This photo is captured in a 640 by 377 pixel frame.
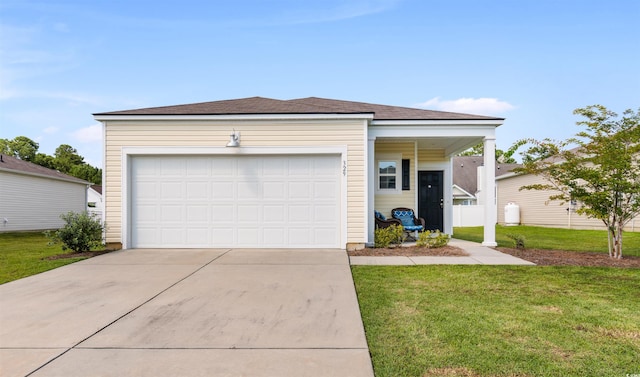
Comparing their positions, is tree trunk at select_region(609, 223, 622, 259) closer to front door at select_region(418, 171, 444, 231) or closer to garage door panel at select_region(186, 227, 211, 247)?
front door at select_region(418, 171, 444, 231)

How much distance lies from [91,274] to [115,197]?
10.2 ft

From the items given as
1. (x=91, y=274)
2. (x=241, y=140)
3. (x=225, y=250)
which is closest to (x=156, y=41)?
(x=241, y=140)

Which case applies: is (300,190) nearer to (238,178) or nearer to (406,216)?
(238,178)

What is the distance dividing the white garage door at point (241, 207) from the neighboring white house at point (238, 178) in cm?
2

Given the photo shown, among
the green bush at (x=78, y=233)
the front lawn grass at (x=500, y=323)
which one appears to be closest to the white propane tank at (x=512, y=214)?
the front lawn grass at (x=500, y=323)

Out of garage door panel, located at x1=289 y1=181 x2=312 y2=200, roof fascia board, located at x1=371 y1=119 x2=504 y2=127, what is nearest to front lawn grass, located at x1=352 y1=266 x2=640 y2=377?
garage door panel, located at x1=289 y1=181 x2=312 y2=200

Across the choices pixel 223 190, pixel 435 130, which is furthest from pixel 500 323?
pixel 223 190

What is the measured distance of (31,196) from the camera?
18.6 meters

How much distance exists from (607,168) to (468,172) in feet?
72.7

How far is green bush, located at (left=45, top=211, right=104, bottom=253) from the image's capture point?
7.98 meters

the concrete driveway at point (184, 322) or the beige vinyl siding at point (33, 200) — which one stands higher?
the beige vinyl siding at point (33, 200)

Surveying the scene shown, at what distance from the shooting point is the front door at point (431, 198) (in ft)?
40.0

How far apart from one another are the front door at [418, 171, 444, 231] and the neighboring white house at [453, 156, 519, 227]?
Answer: 810cm

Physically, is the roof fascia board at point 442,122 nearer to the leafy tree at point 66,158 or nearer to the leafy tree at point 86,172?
the leafy tree at point 86,172
